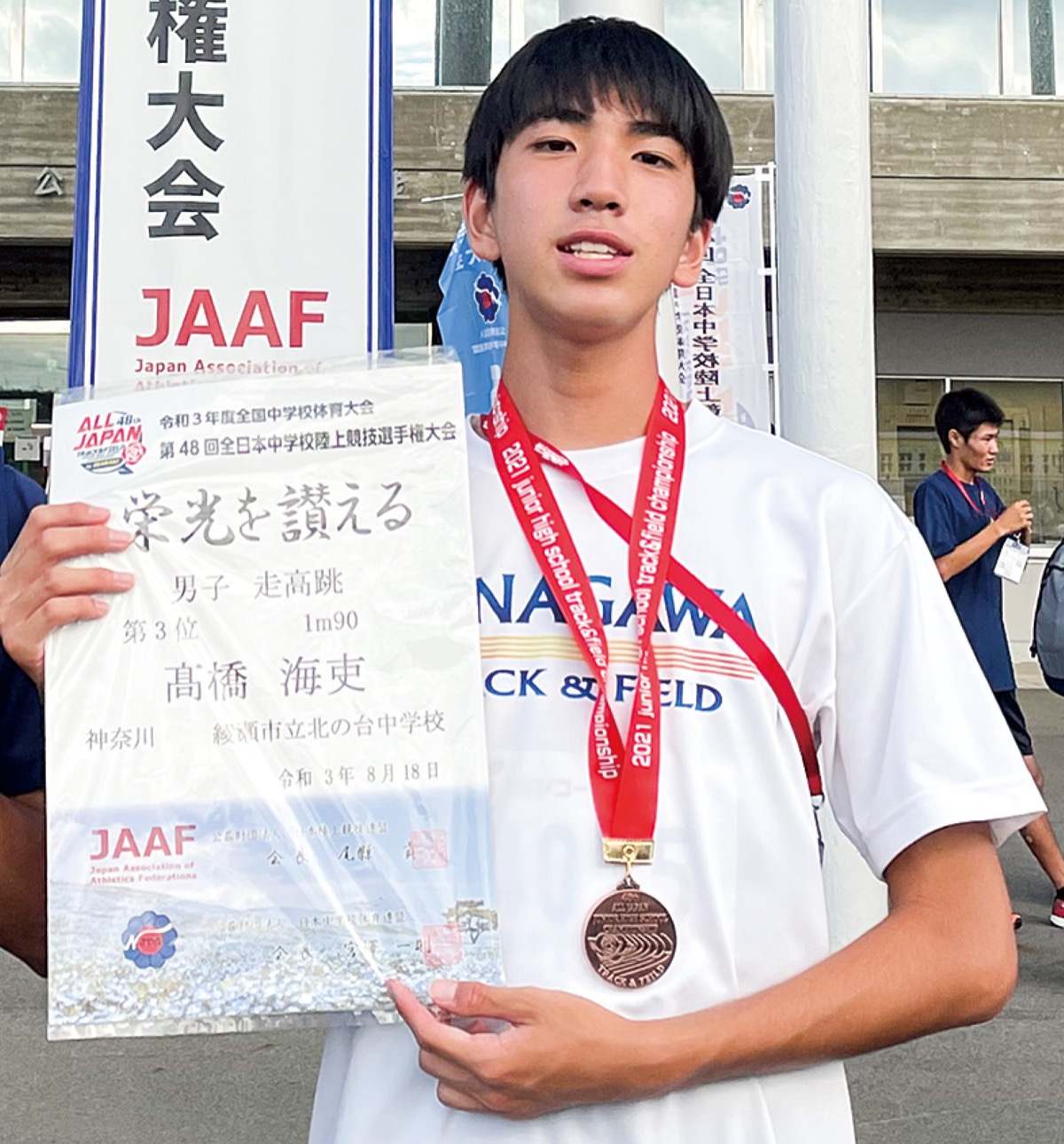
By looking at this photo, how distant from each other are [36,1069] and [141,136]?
296cm

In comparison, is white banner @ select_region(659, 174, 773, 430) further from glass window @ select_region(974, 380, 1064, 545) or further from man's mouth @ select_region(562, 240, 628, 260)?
glass window @ select_region(974, 380, 1064, 545)

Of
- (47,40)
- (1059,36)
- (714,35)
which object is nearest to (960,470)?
(714,35)

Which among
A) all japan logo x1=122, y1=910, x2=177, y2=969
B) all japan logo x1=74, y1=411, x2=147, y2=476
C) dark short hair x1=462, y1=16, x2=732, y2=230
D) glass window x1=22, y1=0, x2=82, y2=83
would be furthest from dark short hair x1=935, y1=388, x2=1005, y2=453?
glass window x1=22, y1=0, x2=82, y2=83

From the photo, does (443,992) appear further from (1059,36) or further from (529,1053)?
(1059,36)

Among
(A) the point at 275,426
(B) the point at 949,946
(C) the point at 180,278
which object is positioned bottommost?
(B) the point at 949,946

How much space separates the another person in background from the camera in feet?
4.97

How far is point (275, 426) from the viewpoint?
1.37 m

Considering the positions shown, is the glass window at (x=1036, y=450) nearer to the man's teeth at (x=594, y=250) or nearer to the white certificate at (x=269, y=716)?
the man's teeth at (x=594, y=250)

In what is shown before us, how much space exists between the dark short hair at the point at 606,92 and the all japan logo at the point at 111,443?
1.55 ft

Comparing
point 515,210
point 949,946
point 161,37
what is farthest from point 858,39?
point 949,946

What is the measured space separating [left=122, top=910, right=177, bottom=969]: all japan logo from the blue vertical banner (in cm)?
270

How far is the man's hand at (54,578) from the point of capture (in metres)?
1.31

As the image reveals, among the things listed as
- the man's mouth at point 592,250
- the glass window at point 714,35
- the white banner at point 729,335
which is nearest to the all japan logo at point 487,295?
the white banner at point 729,335

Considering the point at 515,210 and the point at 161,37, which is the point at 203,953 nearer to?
the point at 515,210
